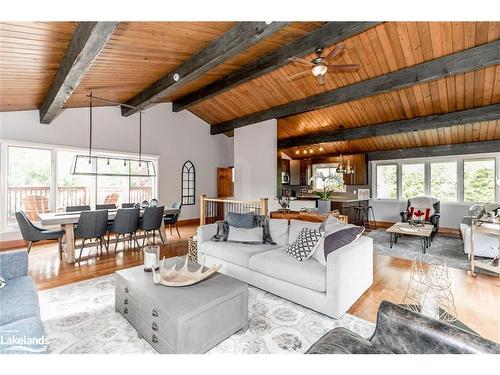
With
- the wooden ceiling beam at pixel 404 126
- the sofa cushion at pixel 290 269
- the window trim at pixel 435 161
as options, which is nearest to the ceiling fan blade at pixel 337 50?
the sofa cushion at pixel 290 269

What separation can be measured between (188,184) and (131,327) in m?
6.28

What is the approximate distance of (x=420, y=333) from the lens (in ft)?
4.06

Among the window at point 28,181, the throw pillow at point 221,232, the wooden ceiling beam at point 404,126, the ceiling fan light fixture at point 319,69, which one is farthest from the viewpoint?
the window at point 28,181

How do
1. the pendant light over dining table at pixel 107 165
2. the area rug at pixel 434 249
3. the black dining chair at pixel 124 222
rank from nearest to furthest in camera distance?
the area rug at pixel 434 249
the black dining chair at pixel 124 222
the pendant light over dining table at pixel 107 165

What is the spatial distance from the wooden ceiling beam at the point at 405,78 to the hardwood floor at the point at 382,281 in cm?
301

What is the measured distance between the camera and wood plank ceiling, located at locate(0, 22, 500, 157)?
9.97 feet

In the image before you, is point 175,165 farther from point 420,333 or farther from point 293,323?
point 420,333

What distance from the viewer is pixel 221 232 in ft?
12.1

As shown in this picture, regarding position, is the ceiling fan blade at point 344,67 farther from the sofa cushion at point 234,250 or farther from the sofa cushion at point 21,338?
the sofa cushion at point 21,338

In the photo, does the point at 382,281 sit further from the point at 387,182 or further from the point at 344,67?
the point at 387,182

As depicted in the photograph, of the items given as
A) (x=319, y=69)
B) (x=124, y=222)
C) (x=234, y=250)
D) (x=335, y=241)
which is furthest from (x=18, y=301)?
(x=319, y=69)

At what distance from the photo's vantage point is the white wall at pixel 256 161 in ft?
21.9

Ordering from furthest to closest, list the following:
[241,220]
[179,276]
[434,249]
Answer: [434,249] < [241,220] < [179,276]

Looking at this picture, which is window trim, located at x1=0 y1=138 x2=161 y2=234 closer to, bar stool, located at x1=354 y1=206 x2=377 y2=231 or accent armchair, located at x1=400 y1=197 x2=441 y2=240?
bar stool, located at x1=354 y1=206 x2=377 y2=231
